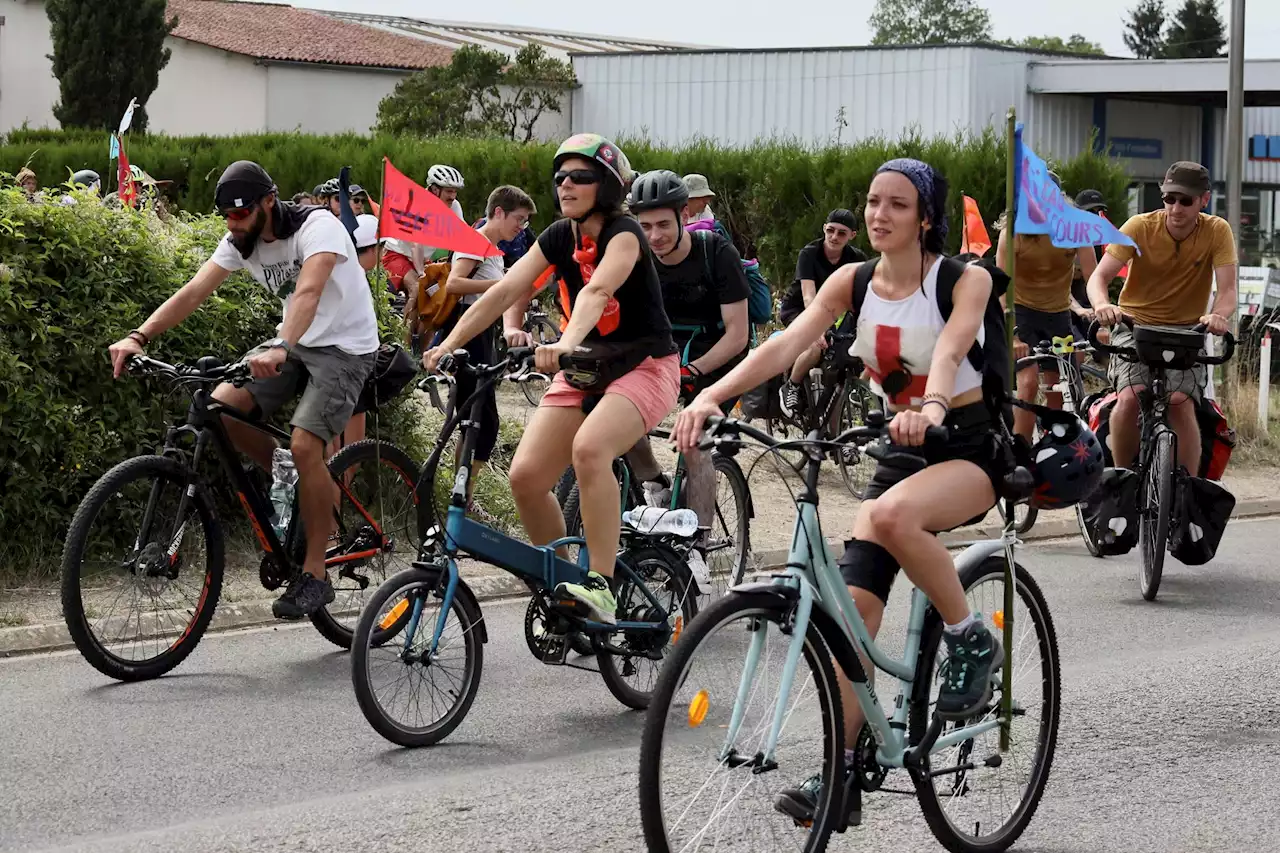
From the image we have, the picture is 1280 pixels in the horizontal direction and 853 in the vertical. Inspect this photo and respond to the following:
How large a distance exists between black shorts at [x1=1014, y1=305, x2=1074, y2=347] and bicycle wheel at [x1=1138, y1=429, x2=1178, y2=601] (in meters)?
2.54

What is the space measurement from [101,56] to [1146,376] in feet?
142

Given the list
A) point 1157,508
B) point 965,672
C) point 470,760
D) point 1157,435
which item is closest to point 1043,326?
point 1157,435

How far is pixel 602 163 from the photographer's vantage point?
632 centimetres

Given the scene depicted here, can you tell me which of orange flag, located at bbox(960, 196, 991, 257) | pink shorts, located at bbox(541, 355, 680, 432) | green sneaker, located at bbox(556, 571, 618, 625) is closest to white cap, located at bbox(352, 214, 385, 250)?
orange flag, located at bbox(960, 196, 991, 257)

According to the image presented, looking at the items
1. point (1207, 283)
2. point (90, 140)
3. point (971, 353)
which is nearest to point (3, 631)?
point (971, 353)

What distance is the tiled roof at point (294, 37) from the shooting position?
5138cm

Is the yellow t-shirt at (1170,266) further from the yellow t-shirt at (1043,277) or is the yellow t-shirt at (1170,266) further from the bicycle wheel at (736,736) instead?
the bicycle wheel at (736,736)

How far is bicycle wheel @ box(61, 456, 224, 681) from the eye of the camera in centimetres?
664

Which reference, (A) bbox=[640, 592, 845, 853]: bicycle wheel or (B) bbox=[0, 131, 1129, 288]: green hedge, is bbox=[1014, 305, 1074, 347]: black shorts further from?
(B) bbox=[0, 131, 1129, 288]: green hedge

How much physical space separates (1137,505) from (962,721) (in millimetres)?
4672

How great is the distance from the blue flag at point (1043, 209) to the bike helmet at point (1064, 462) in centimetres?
76

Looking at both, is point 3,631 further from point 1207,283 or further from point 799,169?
point 799,169

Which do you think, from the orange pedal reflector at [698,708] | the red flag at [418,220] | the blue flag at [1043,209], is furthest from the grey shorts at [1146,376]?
the orange pedal reflector at [698,708]

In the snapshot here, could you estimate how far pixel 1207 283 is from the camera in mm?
9391
